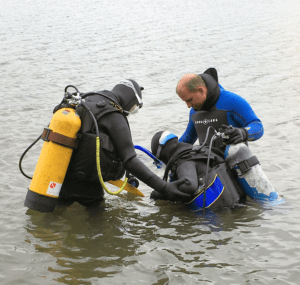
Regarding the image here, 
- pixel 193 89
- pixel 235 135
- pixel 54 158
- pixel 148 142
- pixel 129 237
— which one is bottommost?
pixel 129 237

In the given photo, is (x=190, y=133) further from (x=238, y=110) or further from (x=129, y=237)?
(x=129, y=237)

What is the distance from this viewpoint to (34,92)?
1128cm

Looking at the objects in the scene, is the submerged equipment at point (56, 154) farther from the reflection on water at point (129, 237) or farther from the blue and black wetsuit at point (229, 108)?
the blue and black wetsuit at point (229, 108)

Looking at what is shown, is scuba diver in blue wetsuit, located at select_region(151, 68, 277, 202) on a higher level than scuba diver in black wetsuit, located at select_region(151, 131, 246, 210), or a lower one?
higher

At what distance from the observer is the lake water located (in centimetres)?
390

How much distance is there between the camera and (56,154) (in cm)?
412

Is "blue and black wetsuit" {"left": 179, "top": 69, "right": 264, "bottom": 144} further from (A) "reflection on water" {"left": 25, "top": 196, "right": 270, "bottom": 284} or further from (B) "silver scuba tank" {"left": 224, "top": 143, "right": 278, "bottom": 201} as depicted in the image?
(A) "reflection on water" {"left": 25, "top": 196, "right": 270, "bottom": 284}

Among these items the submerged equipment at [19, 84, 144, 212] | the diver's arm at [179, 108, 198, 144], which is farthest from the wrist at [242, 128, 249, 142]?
the submerged equipment at [19, 84, 144, 212]

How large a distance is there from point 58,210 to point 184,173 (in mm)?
1615

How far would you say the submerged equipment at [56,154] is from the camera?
408 cm

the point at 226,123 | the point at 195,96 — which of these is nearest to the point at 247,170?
the point at 226,123

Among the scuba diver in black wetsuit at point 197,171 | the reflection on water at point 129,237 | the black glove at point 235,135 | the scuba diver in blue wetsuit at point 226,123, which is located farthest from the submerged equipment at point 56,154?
the black glove at point 235,135

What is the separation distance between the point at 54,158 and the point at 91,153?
37 cm

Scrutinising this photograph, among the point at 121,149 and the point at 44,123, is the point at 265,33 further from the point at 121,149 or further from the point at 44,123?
the point at 121,149
